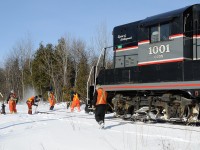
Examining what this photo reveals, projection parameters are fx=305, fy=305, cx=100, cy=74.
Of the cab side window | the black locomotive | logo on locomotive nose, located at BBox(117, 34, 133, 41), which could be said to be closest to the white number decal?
the black locomotive

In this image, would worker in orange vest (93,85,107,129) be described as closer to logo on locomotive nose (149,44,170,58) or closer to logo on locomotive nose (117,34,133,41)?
logo on locomotive nose (149,44,170,58)

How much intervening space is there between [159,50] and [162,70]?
72 cm

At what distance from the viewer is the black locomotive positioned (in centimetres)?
1013

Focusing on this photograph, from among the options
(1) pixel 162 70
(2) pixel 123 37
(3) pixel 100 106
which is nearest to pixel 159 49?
(1) pixel 162 70

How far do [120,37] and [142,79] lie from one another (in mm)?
2752

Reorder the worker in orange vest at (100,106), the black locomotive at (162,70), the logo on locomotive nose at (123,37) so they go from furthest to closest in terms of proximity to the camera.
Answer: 1. the logo on locomotive nose at (123,37)
2. the worker in orange vest at (100,106)
3. the black locomotive at (162,70)

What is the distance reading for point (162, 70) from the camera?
1066 cm

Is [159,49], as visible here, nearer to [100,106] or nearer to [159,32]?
[159,32]

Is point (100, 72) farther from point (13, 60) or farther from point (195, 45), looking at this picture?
point (13, 60)

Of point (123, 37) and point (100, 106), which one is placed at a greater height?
point (123, 37)

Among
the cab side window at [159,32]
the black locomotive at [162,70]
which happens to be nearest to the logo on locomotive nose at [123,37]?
the black locomotive at [162,70]

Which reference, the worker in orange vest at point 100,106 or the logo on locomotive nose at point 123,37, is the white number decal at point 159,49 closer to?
the logo on locomotive nose at point 123,37

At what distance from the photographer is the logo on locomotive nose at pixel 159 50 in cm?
1054

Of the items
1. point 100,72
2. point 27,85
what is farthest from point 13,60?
point 100,72
